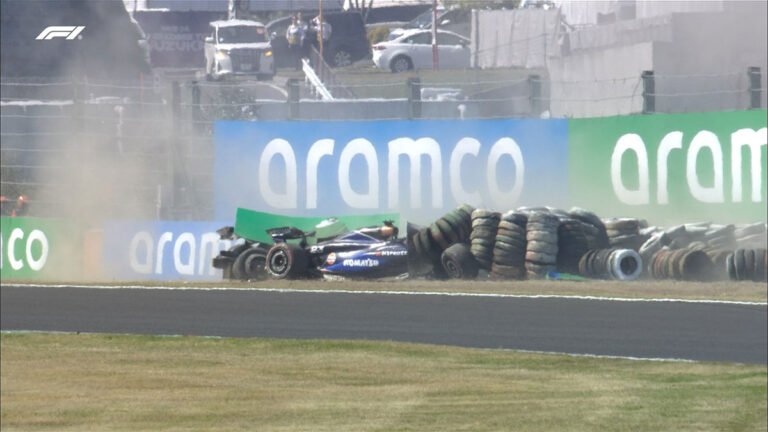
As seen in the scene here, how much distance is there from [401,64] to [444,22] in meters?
2.37

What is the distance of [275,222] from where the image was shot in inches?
582

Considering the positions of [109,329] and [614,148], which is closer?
[109,329]

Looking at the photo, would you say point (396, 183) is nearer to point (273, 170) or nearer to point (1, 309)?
point (273, 170)

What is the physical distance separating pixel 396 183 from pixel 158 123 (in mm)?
3694

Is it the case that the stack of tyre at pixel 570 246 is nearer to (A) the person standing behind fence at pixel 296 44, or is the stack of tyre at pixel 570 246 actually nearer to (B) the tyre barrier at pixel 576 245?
(B) the tyre barrier at pixel 576 245

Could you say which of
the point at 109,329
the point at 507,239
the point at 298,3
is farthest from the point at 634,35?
the point at 298,3

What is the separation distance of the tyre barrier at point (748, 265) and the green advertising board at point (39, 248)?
30.0 feet

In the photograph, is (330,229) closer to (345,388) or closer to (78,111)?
(78,111)

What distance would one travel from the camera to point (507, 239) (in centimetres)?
1318

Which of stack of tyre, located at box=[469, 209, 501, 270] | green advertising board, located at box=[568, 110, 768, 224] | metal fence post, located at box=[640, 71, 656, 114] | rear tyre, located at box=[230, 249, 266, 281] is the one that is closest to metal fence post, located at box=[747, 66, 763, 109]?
A: green advertising board, located at box=[568, 110, 768, 224]

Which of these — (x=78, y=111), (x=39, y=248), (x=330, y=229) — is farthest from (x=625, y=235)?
(x=39, y=248)

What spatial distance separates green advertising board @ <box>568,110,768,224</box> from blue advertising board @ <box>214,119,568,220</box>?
1.24 ft

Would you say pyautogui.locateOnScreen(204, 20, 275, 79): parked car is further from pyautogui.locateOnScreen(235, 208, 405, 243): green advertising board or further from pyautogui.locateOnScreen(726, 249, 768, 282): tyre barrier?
pyautogui.locateOnScreen(726, 249, 768, 282): tyre barrier

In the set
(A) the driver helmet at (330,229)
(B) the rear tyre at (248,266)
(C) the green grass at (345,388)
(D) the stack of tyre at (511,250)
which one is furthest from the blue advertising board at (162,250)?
(C) the green grass at (345,388)
